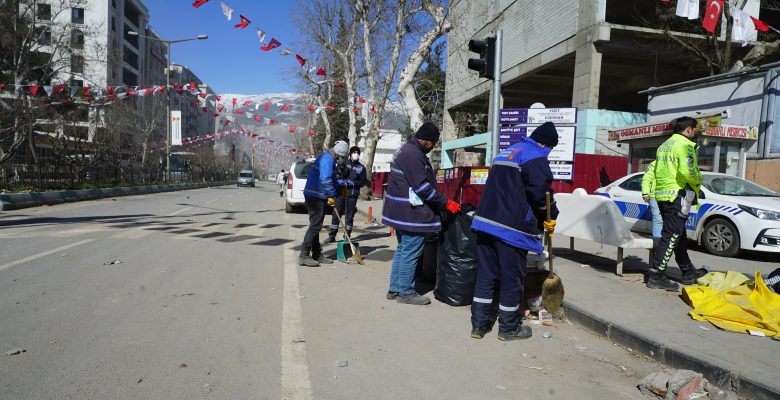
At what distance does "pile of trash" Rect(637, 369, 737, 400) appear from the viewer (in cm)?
317

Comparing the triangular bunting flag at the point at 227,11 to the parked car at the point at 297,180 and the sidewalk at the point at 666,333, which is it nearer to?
the parked car at the point at 297,180

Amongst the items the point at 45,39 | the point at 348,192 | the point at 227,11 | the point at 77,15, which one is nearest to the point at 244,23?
the point at 227,11

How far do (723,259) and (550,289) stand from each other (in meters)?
5.05

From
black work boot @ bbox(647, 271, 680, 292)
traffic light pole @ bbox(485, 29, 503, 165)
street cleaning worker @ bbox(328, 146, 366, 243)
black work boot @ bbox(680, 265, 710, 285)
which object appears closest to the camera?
black work boot @ bbox(647, 271, 680, 292)

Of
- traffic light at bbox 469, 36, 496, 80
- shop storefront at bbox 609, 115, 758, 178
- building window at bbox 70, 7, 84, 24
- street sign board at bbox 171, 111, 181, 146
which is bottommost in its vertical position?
shop storefront at bbox 609, 115, 758, 178

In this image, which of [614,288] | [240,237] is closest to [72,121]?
[240,237]

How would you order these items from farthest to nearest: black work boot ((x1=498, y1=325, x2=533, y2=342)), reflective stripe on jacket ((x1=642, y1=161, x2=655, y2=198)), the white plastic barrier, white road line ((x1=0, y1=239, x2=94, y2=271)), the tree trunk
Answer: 1. the tree trunk
2. white road line ((x1=0, y1=239, x2=94, y2=271))
3. reflective stripe on jacket ((x1=642, y1=161, x2=655, y2=198))
4. the white plastic barrier
5. black work boot ((x1=498, y1=325, x2=533, y2=342))

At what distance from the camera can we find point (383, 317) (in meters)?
4.76

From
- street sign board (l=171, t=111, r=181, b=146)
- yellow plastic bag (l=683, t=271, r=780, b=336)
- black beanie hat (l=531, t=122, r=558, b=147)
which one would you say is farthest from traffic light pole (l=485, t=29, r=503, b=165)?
street sign board (l=171, t=111, r=181, b=146)

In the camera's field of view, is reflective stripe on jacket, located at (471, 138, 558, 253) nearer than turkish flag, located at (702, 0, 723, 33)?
Yes

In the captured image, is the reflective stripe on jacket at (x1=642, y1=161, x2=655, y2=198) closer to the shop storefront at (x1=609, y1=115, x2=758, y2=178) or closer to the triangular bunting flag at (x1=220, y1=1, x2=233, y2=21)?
the shop storefront at (x1=609, y1=115, x2=758, y2=178)

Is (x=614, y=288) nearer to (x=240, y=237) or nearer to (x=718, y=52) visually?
(x=240, y=237)

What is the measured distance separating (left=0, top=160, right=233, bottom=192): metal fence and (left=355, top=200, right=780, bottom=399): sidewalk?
19.7 metres

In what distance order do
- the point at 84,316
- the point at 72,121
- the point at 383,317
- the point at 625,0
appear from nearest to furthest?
the point at 84,316
the point at 383,317
the point at 625,0
the point at 72,121
